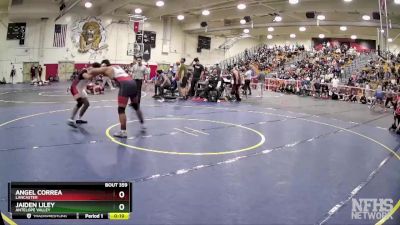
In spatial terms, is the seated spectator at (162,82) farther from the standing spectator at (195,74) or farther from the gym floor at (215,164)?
the gym floor at (215,164)

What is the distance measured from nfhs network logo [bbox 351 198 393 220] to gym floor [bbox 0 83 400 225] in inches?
3.0

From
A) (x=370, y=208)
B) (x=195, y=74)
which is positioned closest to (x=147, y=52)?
(x=195, y=74)

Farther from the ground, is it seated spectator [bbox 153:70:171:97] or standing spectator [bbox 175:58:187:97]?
standing spectator [bbox 175:58:187:97]

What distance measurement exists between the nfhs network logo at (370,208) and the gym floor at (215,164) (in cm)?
8

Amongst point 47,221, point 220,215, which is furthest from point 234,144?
point 47,221

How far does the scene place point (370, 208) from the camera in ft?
12.9

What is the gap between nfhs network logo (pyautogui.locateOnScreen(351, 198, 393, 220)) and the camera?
12.2 ft

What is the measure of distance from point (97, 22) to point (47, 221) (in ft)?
78.6

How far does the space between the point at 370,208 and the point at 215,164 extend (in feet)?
7.17
